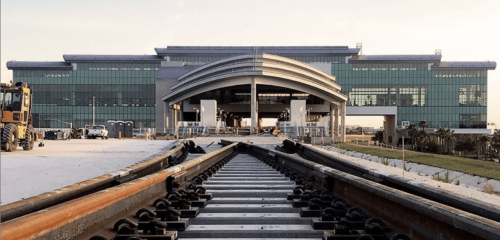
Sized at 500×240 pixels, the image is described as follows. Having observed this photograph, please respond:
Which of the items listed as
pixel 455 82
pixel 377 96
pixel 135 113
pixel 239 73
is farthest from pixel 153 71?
pixel 455 82

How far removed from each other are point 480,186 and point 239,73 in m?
60.1

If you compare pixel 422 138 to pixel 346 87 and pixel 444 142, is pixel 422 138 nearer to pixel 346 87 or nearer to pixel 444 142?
pixel 444 142

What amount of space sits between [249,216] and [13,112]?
24056 mm

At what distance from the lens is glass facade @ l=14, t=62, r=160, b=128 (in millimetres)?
103812

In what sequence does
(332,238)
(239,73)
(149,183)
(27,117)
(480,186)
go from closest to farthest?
(332,238) → (149,183) → (480,186) → (27,117) → (239,73)

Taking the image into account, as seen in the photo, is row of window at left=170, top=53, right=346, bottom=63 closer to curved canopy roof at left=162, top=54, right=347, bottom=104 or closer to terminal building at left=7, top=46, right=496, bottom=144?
terminal building at left=7, top=46, right=496, bottom=144

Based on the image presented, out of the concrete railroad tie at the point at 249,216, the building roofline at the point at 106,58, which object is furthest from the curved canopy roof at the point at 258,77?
the concrete railroad tie at the point at 249,216

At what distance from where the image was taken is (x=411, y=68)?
10431 cm

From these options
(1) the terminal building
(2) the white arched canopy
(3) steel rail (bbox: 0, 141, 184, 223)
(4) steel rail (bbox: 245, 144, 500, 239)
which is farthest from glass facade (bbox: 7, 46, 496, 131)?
(4) steel rail (bbox: 245, 144, 500, 239)

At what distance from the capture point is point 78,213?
3.55m

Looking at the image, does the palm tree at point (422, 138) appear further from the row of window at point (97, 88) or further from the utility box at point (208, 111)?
the row of window at point (97, 88)

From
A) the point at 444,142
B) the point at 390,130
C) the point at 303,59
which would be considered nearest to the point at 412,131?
the point at 444,142

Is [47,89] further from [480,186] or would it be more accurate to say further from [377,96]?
[480,186]

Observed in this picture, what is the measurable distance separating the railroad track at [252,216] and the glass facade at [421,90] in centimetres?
9839
